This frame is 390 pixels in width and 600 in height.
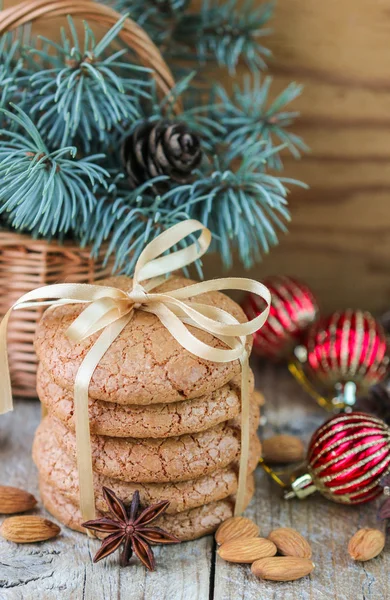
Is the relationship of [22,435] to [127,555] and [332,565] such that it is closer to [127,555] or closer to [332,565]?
[127,555]

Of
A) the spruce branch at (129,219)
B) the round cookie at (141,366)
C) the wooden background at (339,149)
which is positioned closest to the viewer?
the round cookie at (141,366)

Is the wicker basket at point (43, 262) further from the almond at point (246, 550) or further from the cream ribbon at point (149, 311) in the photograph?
the almond at point (246, 550)

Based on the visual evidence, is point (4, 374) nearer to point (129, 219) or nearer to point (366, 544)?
point (129, 219)

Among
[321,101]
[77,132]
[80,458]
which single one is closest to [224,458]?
[80,458]

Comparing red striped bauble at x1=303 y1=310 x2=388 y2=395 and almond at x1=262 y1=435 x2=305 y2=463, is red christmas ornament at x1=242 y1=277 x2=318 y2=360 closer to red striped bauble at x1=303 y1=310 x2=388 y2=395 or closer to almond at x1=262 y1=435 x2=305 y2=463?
red striped bauble at x1=303 y1=310 x2=388 y2=395

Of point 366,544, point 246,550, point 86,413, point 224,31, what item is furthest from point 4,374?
point 224,31

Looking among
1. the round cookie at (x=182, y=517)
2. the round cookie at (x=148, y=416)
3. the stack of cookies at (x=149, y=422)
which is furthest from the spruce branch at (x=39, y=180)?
the round cookie at (x=182, y=517)
